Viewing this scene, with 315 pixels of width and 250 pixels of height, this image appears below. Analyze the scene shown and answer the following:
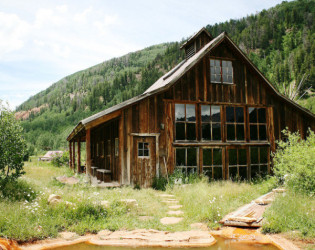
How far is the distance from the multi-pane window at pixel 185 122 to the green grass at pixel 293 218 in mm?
7243

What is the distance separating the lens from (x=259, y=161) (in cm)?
1593

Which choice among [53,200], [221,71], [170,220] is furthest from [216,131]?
[53,200]

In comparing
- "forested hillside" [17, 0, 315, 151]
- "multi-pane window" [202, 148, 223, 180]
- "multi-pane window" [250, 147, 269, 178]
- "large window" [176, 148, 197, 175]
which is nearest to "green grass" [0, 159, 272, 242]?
"large window" [176, 148, 197, 175]

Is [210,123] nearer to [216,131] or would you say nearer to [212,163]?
[216,131]

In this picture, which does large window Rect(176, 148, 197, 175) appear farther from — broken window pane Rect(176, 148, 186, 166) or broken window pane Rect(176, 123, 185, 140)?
broken window pane Rect(176, 123, 185, 140)

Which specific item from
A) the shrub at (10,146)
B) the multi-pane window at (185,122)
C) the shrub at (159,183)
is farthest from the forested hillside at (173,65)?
the shrub at (10,146)

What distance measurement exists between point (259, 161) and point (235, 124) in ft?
8.12

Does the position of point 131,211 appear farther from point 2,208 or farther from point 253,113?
point 253,113

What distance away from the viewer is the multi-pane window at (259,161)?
51.7 feet

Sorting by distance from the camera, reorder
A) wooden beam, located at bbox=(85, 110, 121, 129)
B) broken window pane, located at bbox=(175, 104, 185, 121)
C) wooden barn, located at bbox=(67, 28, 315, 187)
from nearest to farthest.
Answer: wooden beam, located at bbox=(85, 110, 121, 129)
wooden barn, located at bbox=(67, 28, 315, 187)
broken window pane, located at bbox=(175, 104, 185, 121)

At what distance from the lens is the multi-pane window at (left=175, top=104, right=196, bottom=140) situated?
1456 cm

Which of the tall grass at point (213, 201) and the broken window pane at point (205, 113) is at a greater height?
the broken window pane at point (205, 113)

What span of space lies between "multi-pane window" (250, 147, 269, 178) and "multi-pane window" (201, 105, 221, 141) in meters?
2.30

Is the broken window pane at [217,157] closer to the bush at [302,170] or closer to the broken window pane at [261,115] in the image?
the broken window pane at [261,115]
